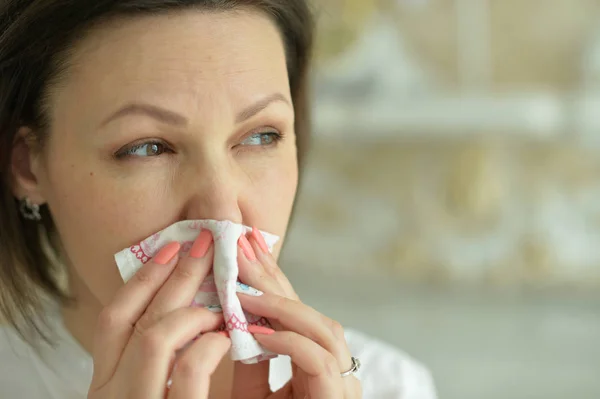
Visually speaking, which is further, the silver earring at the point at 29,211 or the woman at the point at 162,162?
the silver earring at the point at 29,211

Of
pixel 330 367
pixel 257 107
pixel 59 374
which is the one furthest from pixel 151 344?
pixel 59 374

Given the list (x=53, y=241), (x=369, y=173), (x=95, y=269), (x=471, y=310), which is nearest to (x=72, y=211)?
(x=95, y=269)

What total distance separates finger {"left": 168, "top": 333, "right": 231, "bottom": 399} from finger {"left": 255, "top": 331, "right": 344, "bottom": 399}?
67 mm

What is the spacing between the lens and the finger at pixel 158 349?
0.88 meters

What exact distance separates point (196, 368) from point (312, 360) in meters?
0.16

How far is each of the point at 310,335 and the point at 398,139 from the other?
1.29m

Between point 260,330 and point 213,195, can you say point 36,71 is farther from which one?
point 260,330

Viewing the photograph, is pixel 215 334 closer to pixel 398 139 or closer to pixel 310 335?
pixel 310 335

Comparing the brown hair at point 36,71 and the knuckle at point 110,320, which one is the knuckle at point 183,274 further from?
the brown hair at point 36,71

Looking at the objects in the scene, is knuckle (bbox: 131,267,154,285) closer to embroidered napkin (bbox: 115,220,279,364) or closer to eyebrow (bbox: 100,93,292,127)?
embroidered napkin (bbox: 115,220,279,364)

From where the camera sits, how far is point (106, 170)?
1.03 m

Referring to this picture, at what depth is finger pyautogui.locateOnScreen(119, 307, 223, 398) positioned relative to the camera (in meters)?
0.88

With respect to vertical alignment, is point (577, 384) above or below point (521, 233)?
below

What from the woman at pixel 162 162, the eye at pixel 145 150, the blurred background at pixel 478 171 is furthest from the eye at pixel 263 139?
the blurred background at pixel 478 171
